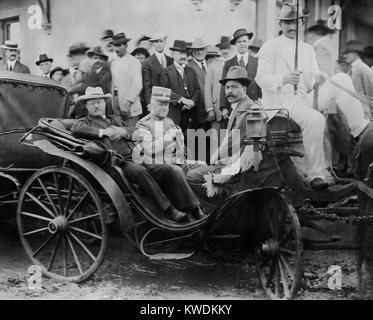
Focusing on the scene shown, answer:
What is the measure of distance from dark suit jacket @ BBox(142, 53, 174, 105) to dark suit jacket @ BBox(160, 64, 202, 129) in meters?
0.04

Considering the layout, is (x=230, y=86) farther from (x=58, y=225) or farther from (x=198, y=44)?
(x=58, y=225)

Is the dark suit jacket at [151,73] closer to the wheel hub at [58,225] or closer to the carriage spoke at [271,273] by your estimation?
the wheel hub at [58,225]

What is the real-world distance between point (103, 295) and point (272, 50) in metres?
2.10

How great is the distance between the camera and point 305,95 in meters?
4.13

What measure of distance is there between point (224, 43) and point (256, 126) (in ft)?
2.86

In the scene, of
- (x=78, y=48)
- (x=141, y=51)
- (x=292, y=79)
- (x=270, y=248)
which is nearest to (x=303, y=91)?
(x=292, y=79)

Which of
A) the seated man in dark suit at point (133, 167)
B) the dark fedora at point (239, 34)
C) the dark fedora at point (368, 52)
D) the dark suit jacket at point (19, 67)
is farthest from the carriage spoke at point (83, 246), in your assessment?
the dark fedora at point (368, 52)

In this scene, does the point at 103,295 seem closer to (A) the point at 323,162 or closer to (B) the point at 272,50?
(A) the point at 323,162

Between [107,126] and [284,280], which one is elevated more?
[107,126]

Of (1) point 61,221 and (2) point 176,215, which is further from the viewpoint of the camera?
(1) point 61,221

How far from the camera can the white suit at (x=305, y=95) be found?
3943 mm

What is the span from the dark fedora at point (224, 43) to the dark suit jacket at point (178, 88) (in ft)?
1.24
